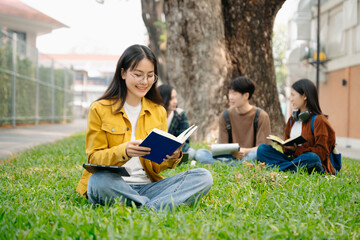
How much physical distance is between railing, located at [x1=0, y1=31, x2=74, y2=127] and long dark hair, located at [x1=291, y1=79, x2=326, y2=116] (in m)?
8.88

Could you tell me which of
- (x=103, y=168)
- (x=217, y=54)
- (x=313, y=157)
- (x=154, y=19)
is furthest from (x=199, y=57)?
(x=154, y=19)

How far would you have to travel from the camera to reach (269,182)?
4004mm

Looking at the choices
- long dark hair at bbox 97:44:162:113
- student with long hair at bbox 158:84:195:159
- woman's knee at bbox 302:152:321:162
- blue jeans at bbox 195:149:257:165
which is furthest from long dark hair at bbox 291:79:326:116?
long dark hair at bbox 97:44:162:113

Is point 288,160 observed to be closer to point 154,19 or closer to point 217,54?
point 217,54

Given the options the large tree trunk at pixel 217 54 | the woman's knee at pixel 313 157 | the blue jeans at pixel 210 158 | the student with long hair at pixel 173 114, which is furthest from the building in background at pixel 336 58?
the woman's knee at pixel 313 157

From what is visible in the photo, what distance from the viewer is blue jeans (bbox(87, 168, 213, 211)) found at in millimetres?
3203

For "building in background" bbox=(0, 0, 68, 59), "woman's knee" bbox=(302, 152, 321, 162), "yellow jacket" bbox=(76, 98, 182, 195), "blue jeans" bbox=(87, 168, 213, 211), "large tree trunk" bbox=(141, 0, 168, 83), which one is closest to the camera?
"blue jeans" bbox=(87, 168, 213, 211)

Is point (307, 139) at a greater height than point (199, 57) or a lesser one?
lesser

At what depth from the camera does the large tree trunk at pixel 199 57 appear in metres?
8.51

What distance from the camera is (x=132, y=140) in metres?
3.25

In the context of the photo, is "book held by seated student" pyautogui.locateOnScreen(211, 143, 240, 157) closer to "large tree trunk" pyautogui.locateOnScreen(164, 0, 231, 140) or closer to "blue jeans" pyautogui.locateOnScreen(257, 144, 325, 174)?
"blue jeans" pyautogui.locateOnScreen(257, 144, 325, 174)

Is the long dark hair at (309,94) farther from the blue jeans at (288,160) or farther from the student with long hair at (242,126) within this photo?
the student with long hair at (242,126)

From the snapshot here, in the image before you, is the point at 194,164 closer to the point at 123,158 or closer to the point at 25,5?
the point at 123,158

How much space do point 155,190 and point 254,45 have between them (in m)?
6.07
